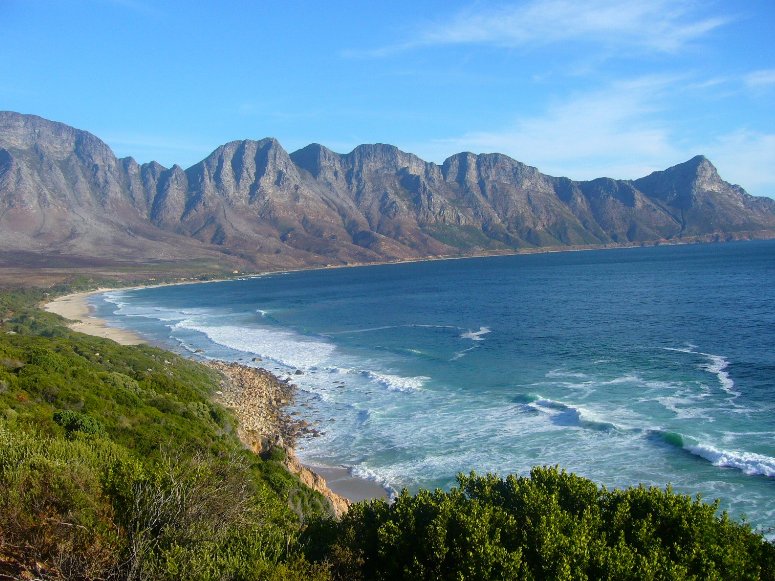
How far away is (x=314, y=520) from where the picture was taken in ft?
63.9

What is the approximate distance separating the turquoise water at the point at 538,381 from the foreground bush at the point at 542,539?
884 cm

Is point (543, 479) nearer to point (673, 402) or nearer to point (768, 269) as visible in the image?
point (673, 402)

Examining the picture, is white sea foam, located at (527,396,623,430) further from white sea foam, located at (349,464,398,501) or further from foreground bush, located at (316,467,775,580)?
foreground bush, located at (316,467,775,580)

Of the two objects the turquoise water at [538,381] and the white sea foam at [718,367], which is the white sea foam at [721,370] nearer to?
the white sea foam at [718,367]

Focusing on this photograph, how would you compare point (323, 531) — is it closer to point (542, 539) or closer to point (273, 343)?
point (542, 539)

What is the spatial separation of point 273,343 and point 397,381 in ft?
102

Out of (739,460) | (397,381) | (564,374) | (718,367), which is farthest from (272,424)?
(718,367)

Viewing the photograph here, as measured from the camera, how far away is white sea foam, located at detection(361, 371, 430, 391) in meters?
53.1

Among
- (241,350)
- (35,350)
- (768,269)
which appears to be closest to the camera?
(35,350)

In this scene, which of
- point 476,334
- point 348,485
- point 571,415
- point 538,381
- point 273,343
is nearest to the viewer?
point 348,485

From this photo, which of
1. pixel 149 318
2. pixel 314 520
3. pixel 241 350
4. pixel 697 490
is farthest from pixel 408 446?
pixel 149 318

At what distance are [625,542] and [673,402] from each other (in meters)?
31.0

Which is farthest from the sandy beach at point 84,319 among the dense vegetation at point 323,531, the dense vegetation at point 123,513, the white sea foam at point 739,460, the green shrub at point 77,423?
the white sea foam at point 739,460

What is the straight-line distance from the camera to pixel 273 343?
267 ft
